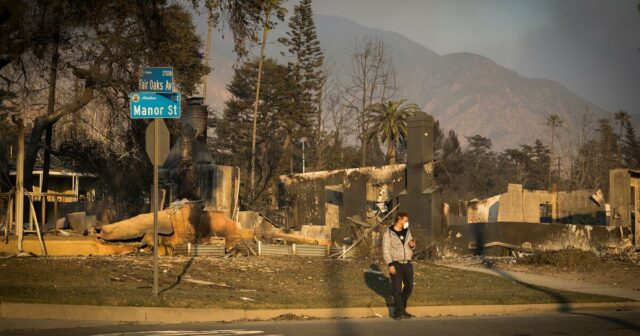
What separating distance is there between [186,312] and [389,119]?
165 ft

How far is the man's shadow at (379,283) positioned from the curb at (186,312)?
805 mm

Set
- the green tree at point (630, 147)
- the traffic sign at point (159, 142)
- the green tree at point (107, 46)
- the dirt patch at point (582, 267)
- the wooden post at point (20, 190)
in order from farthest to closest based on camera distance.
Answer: the green tree at point (630, 147), the dirt patch at point (582, 267), the wooden post at point (20, 190), the green tree at point (107, 46), the traffic sign at point (159, 142)

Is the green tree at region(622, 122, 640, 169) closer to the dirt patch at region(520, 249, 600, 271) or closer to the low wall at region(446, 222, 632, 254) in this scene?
the low wall at region(446, 222, 632, 254)

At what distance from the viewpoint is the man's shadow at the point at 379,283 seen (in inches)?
642

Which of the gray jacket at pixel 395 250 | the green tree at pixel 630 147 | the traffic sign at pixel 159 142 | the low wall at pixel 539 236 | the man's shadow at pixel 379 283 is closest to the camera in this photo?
the gray jacket at pixel 395 250

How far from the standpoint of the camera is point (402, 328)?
13055mm

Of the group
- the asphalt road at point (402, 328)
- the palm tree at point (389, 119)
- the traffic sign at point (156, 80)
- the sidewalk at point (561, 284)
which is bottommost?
the asphalt road at point (402, 328)

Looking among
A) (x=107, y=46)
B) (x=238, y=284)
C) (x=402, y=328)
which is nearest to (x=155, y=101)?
(x=238, y=284)

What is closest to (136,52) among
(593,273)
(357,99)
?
(593,273)

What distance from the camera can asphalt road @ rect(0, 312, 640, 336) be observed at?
1202 cm

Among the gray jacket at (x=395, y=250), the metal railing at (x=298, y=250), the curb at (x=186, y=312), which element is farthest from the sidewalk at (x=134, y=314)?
the metal railing at (x=298, y=250)

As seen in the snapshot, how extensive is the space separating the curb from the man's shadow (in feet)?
2.64

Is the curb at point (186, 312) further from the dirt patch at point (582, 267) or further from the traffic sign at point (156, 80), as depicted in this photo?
the dirt patch at point (582, 267)

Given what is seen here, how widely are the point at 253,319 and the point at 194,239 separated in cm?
959
